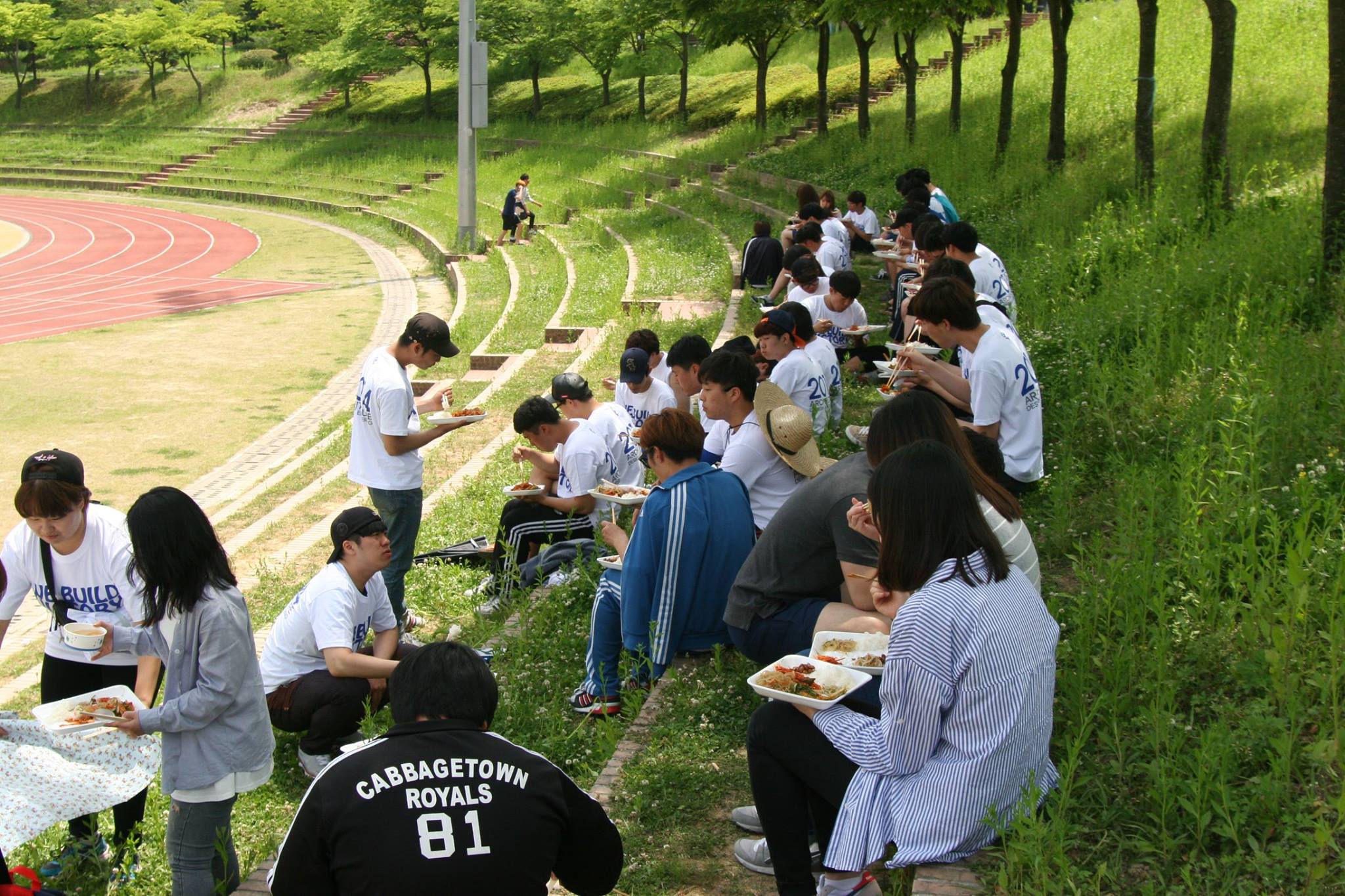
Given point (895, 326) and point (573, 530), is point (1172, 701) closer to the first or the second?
point (573, 530)

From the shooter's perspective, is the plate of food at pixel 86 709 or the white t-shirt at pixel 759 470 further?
the white t-shirt at pixel 759 470

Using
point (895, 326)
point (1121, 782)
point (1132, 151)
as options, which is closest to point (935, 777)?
point (1121, 782)

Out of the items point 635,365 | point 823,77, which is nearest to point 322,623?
point 635,365

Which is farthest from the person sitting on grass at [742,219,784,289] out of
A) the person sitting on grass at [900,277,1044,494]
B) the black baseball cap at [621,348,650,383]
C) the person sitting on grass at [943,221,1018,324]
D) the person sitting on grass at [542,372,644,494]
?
the person sitting on grass at [900,277,1044,494]

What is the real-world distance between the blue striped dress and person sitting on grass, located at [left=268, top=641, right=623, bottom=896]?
3.24 ft

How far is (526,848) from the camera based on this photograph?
2793mm

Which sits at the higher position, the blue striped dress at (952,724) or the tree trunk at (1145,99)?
the tree trunk at (1145,99)

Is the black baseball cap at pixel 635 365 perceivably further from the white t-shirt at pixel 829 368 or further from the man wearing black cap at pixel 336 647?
the man wearing black cap at pixel 336 647

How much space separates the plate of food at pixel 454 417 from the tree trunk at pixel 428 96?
41.1 metres

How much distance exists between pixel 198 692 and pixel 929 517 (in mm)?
2438

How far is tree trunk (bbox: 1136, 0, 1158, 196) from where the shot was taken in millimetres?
12023

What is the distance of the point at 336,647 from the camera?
17.9ft

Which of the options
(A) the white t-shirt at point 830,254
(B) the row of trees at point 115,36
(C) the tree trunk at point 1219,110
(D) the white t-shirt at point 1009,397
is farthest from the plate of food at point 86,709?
(B) the row of trees at point 115,36

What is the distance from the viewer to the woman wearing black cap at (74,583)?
15.5ft
